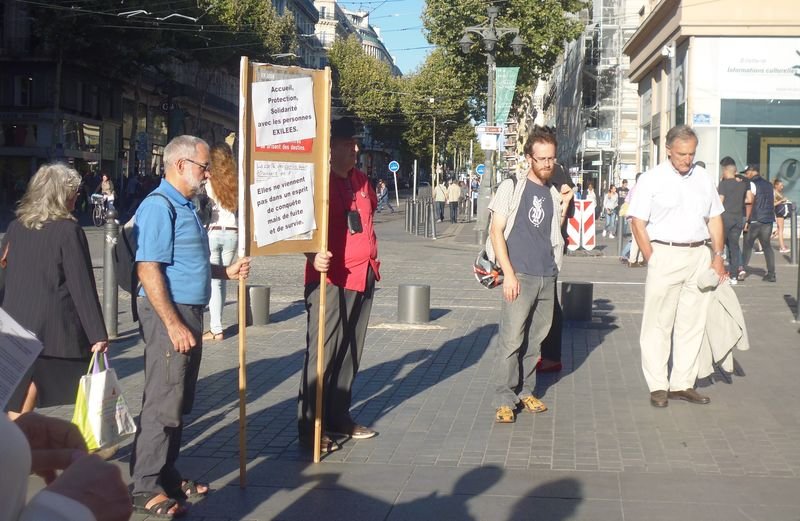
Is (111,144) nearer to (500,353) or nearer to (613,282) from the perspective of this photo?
(613,282)

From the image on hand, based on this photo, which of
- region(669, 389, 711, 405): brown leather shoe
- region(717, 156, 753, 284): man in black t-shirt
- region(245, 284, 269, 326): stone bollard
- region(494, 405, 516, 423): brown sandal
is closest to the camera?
region(494, 405, 516, 423): brown sandal

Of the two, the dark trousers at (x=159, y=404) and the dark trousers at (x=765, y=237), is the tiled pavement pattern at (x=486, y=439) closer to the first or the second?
the dark trousers at (x=159, y=404)

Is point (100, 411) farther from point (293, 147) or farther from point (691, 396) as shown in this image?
point (691, 396)

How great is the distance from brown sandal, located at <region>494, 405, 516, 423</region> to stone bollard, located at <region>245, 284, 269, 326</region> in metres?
5.00

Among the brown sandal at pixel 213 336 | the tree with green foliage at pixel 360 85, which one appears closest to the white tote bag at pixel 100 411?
the brown sandal at pixel 213 336

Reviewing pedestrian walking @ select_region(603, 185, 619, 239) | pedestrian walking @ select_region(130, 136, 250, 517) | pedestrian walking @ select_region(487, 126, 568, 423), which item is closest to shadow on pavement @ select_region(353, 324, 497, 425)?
pedestrian walking @ select_region(487, 126, 568, 423)

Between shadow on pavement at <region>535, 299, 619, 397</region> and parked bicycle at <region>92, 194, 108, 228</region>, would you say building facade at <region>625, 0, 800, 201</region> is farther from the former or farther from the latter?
shadow on pavement at <region>535, 299, 619, 397</region>

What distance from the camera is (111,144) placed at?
178ft

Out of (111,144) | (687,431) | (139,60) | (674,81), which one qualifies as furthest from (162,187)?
(111,144)

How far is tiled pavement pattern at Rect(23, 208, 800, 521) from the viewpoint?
5.45 meters

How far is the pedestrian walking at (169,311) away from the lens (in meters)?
5.12

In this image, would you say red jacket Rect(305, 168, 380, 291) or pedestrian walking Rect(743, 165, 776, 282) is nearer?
red jacket Rect(305, 168, 380, 291)

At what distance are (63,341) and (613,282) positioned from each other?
42.9 ft

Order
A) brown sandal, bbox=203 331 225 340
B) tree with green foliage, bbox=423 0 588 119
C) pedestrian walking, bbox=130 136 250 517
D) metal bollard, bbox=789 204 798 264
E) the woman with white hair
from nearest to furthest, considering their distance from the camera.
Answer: pedestrian walking, bbox=130 136 250 517 < the woman with white hair < brown sandal, bbox=203 331 225 340 < metal bollard, bbox=789 204 798 264 < tree with green foliage, bbox=423 0 588 119
